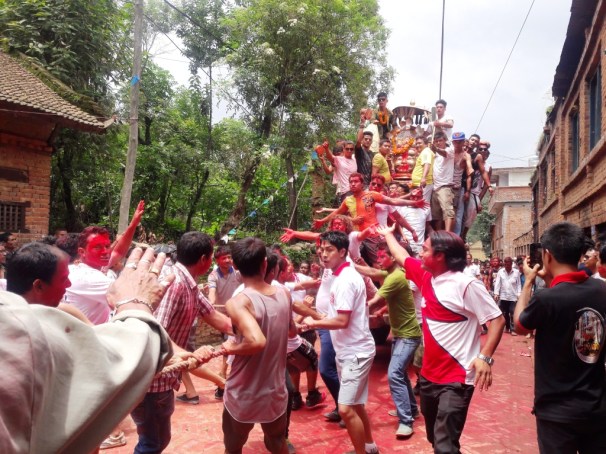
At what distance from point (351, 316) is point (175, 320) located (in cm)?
177

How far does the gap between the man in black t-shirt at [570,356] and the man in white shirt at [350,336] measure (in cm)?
166

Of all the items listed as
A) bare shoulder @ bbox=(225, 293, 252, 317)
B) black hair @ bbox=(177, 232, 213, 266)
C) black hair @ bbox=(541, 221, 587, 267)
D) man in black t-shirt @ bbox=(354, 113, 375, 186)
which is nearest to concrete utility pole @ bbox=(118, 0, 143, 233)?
man in black t-shirt @ bbox=(354, 113, 375, 186)

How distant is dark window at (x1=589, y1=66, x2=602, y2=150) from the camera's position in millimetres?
10367

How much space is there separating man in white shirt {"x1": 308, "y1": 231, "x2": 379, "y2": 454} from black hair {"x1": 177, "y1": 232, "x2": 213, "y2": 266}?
118 cm

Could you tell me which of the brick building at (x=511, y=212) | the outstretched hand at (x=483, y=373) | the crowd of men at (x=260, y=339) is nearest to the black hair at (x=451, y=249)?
the crowd of men at (x=260, y=339)

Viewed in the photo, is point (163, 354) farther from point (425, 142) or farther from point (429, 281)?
point (425, 142)

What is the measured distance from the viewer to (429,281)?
3980 millimetres

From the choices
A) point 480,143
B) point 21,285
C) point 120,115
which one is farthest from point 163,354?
point 120,115

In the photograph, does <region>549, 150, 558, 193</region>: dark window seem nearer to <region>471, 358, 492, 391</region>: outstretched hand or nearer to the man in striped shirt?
<region>471, 358, 492, 391</region>: outstretched hand

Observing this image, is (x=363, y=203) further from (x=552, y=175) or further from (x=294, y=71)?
(x=552, y=175)

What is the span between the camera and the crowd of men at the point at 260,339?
1004 mm

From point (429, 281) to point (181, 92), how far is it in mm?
21384

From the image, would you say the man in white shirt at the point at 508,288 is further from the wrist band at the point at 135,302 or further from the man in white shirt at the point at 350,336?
the wrist band at the point at 135,302

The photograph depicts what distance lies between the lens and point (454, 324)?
3752mm
